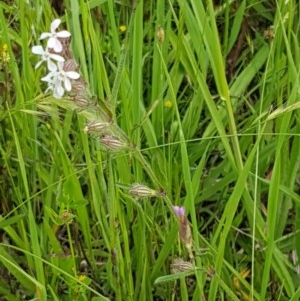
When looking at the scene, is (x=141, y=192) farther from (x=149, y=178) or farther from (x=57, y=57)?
(x=149, y=178)

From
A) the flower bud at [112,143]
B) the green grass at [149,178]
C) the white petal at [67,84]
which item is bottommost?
the green grass at [149,178]

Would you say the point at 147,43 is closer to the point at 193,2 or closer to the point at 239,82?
the point at 239,82

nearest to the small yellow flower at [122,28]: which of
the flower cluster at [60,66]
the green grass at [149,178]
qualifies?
the green grass at [149,178]

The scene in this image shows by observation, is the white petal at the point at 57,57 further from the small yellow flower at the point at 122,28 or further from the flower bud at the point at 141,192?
the small yellow flower at the point at 122,28

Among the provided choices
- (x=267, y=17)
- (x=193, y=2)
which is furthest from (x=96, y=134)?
(x=267, y=17)

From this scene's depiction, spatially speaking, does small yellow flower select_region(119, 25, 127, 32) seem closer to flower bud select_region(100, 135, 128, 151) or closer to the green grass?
the green grass

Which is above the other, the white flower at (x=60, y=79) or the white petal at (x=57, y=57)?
the white petal at (x=57, y=57)

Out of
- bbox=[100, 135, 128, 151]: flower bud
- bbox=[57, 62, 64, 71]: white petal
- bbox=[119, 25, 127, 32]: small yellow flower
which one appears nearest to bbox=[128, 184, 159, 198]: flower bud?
bbox=[100, 135, 128, 151]: flower bud

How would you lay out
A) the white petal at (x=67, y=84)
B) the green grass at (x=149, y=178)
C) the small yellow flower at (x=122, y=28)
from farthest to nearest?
the small yellow flower at (x=122, y=28) → the green grass at (x=149, y=178) → the white petal at (x=67, y=84)
